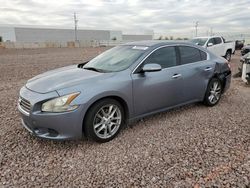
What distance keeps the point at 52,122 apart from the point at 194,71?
2.84 m

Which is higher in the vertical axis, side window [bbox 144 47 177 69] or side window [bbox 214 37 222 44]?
side window [bbox 214 37 222 44]

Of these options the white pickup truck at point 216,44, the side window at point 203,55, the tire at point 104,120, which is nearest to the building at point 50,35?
the white pickup truck at point 216,44

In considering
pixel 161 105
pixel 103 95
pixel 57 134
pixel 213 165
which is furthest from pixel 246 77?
pixel 57 134

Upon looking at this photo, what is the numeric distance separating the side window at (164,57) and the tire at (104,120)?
98 cm

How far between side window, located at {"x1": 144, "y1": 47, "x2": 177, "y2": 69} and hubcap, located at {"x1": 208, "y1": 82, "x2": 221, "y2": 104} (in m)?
1.32

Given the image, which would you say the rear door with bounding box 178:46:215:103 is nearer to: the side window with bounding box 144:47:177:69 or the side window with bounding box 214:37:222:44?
the side window with bounding box 144:47:177:69

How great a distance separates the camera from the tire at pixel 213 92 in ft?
15.2

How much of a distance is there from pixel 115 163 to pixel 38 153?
3.64ft

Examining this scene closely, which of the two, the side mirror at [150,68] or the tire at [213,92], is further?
the tire at [213,92]

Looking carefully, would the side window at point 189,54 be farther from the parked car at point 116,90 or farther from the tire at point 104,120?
the tire at point 104,120

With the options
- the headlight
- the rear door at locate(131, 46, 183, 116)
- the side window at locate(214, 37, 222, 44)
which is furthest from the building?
the headlight

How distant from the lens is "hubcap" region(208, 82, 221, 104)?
471cm

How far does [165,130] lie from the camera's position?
3639 millimetres

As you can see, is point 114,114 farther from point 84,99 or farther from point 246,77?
point 246,77
